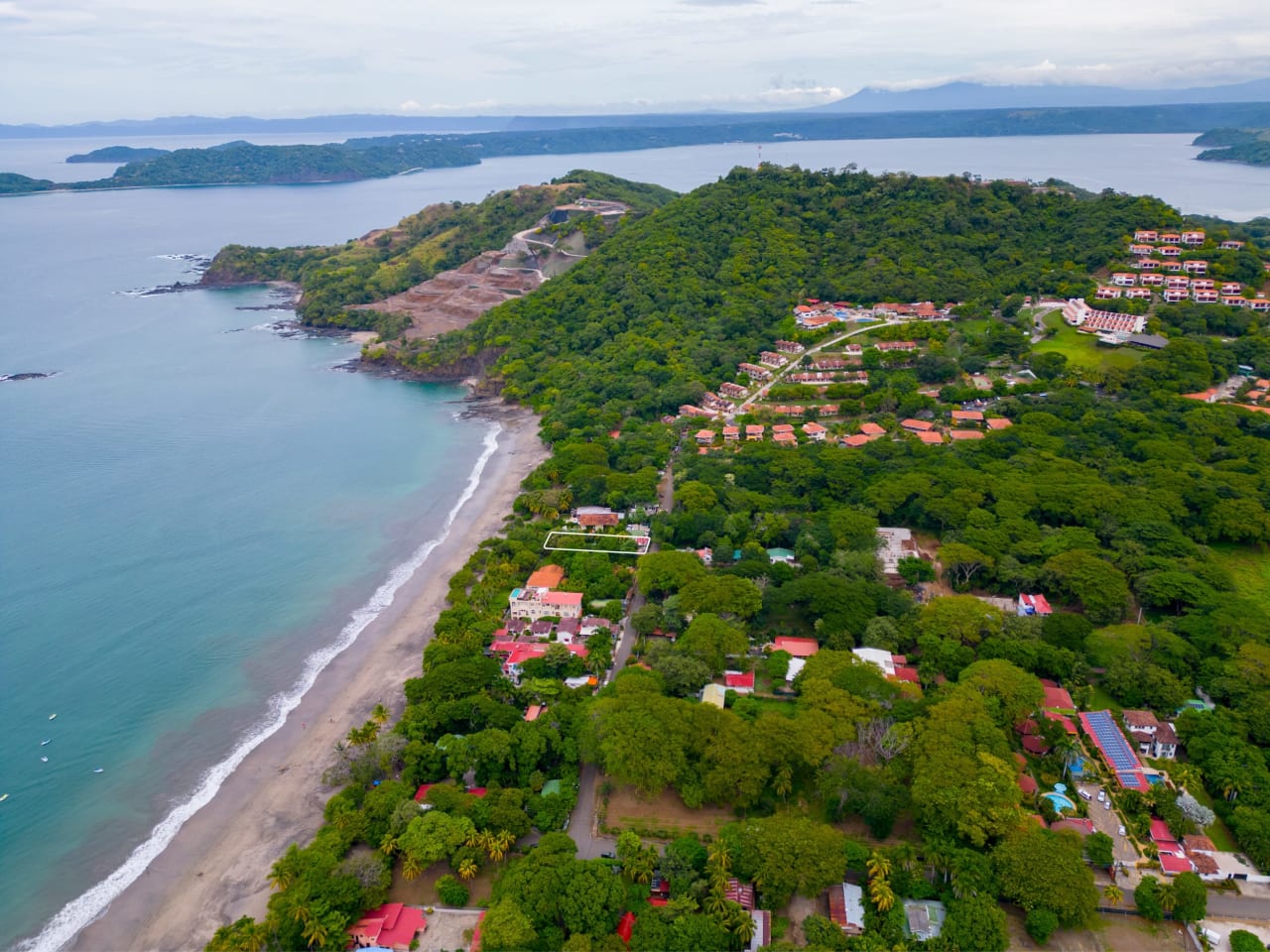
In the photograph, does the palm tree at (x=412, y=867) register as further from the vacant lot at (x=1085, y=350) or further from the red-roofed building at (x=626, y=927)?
the vacant lot at (x=1085, y=350)

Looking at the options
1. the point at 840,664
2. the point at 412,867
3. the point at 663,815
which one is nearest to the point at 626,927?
the point at 663,815

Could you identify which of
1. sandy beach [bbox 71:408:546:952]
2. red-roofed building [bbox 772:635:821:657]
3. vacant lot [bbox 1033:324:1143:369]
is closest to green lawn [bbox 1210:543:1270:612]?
red-roofed building [bbox 772:635:821:657]

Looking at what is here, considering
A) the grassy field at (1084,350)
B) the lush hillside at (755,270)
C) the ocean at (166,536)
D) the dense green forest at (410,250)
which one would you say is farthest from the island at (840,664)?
the dense green forest at (410,250)

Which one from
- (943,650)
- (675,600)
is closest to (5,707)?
(675,600)

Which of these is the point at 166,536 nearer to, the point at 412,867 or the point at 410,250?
the point at 412,867

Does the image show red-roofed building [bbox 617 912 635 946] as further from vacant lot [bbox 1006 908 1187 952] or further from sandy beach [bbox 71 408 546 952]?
sandy beach [bbox 71 408 546 952]

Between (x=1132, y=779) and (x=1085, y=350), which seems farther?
(x=1085, y=350)

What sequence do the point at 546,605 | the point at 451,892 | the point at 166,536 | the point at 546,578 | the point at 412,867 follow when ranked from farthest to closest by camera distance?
the point at 166,536, the point at 546,578, the point at 546,605, the point at 412,867, the point at 451,892
